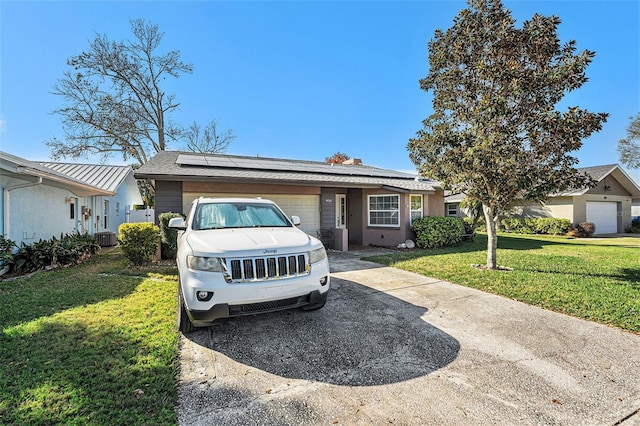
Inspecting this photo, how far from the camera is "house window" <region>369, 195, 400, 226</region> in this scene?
12.8 metres

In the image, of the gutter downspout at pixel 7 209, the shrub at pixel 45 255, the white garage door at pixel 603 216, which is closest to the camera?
the gutter downspout at pixel 7 209

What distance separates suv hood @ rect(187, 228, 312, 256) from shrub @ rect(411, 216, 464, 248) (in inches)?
369

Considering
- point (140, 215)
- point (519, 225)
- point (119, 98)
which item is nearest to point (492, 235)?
point (519, 225)

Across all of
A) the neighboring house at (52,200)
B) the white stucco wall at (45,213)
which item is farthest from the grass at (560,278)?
the white stucco wall at (45,213)

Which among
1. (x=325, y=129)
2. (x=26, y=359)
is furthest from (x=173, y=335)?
(x=325, y=129)

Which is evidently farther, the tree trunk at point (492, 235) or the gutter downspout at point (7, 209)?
the tree trunk at point (492, 235)

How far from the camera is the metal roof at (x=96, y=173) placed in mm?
13680

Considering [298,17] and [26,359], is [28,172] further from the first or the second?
[298,17]

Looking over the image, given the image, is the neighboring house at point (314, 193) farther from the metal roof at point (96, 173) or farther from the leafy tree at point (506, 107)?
the leafy tree at point (506, 107)

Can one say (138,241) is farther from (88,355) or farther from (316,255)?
(316,255)

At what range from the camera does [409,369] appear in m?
3.04

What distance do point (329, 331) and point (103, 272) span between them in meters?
6.85

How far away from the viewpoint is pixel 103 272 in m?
7.62

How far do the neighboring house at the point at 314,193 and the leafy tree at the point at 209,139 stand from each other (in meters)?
12.8
